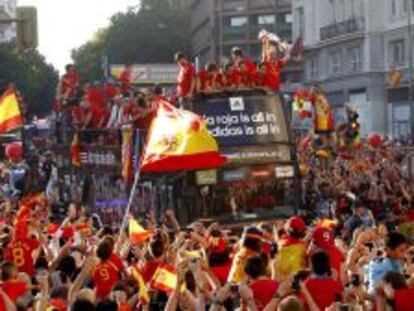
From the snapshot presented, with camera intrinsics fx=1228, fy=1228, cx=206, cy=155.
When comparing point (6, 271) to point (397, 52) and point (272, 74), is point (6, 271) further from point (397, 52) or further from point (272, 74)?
point (397, 52)

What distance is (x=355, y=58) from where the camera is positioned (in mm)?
63406

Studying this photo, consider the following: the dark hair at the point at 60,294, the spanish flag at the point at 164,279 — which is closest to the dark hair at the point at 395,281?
the spanish flag at the point at 164,279

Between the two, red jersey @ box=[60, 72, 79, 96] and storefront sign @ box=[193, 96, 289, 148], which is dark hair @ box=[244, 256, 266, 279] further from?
red jersey @ box=[60, 72, 79, 96]

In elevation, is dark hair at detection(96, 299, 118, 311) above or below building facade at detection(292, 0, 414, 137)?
below

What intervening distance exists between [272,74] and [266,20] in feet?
240

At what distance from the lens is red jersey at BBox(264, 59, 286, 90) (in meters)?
18.6

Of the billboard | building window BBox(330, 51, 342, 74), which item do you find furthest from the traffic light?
building window BBox(330, 51, 342, 74)

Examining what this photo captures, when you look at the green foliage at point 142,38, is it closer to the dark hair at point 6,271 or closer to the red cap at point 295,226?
the red cap at point 295,226

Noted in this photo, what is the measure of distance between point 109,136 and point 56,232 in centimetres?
749

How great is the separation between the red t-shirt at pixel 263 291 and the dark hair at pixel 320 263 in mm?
358

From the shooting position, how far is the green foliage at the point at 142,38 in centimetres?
9231

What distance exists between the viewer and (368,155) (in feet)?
108

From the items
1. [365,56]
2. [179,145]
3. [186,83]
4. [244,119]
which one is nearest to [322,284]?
[179,145]

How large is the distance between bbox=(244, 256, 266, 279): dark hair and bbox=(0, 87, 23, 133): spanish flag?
15.0 meters
